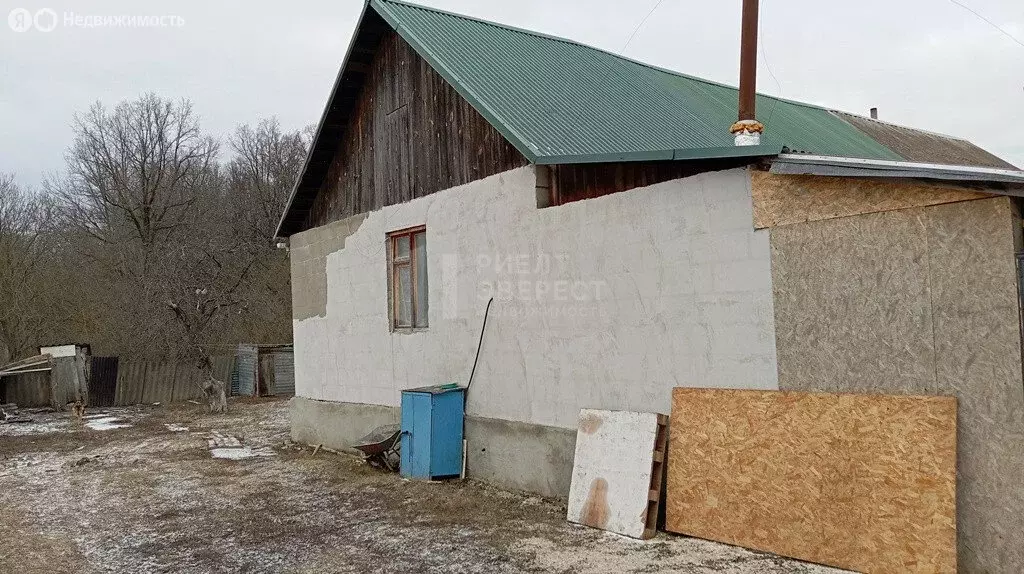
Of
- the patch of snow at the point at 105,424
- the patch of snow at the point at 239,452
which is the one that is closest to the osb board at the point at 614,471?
the patch of snow at the point at 239,452

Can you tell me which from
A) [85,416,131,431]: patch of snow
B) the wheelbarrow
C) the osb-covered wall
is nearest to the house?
the osb-covered wall

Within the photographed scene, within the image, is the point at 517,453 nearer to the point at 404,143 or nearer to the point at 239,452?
the point at 404,143

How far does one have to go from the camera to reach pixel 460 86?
9375 mm

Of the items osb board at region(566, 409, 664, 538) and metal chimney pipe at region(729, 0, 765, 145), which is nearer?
osb board at region(566, 409, 664, 538)

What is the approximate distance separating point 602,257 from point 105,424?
48.4 ft

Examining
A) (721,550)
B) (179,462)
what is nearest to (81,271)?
(179,462)

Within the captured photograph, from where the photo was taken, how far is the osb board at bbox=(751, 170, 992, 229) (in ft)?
17.7

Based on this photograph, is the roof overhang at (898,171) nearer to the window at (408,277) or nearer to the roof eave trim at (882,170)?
the roof eave trim at (882,170)

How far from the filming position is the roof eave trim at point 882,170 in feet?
15.9

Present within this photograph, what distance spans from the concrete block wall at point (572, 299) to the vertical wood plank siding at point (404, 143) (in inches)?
9.5

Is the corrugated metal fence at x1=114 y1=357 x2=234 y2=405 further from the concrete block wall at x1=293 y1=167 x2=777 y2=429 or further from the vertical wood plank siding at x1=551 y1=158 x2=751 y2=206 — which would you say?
the vertical wood plank siding at x1=551 y1=158 x2=751 y2=206

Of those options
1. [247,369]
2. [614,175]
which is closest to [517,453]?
[614,175]

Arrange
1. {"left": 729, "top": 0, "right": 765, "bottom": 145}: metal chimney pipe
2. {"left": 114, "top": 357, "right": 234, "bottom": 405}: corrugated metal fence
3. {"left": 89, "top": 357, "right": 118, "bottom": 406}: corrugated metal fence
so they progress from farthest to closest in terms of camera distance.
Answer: {"left": 114, "top": 357, "right": 234, "bottom": 405}: corrugated metal fence
{"left": 89, "top": 357, "right": 118, "bottom": 406}: corrugated metal fence
{"left": 729, "top": 0, "right": 765, "bottom": 145}: metal chimney pipe

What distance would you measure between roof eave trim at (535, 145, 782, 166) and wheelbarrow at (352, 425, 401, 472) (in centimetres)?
428
